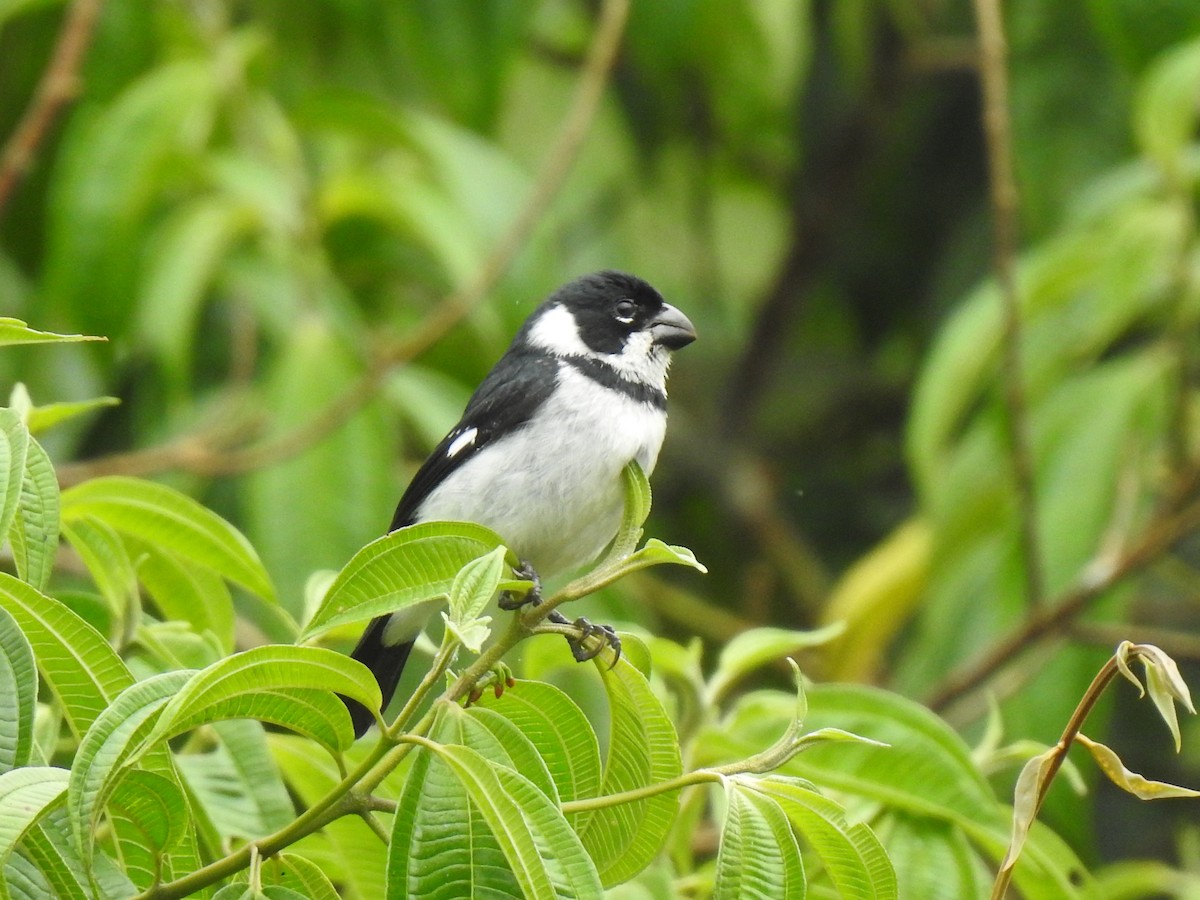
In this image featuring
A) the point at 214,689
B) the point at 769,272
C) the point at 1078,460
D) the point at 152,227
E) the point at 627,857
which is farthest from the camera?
the point at 769,272

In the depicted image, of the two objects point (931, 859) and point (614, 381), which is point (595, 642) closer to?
point (931, 859)

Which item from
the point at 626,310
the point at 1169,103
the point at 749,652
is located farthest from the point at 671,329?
the point at 1169,103

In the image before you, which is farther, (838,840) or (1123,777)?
(838,840)

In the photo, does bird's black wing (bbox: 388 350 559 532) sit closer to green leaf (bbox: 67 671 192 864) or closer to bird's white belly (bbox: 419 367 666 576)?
bird's white belly (bbox: 419 367 666 576)

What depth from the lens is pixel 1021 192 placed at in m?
4.77

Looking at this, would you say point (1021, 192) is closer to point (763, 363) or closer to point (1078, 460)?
point (1078, 460)

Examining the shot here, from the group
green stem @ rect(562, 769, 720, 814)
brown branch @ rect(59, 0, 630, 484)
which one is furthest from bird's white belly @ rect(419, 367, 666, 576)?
green stem @ rect(562, 769, 720, 814)

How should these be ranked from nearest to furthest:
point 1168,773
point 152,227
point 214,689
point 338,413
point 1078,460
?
point 214,689 → point 338,413 → point 1078,460 → point 152,227 → point 1168,773

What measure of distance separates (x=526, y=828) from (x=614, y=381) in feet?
5.61

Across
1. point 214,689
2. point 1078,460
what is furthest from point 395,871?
point 1078,460

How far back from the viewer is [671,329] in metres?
3.21

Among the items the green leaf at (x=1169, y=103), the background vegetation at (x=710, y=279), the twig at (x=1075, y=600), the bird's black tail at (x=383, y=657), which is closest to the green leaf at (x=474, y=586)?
the bird's black tail at (x=383, y=657)

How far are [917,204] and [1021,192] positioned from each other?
1230 millimetres

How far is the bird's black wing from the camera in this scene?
113 inches
